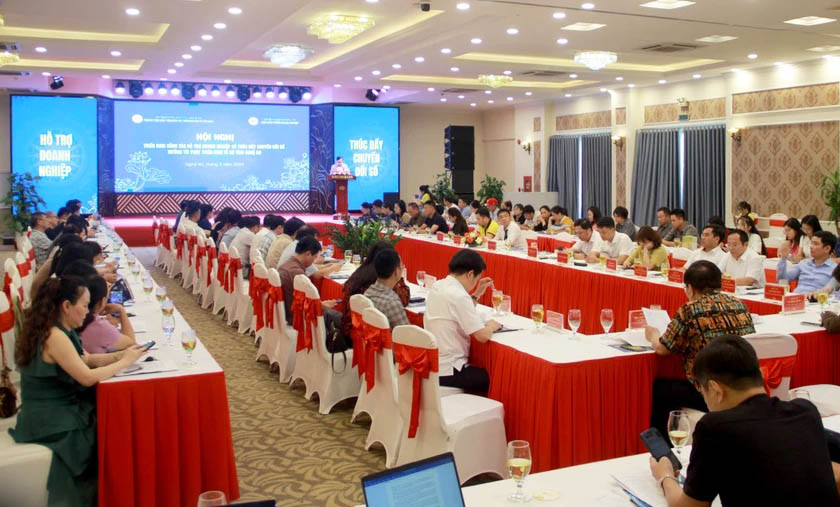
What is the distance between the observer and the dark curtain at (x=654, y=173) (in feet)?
46.6

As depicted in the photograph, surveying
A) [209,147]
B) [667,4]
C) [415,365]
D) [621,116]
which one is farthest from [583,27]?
[209,147]

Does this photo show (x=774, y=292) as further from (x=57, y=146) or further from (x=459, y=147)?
(x=57, y=146)

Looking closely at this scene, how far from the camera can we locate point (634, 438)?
3855mm

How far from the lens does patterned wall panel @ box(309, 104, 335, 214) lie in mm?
17984

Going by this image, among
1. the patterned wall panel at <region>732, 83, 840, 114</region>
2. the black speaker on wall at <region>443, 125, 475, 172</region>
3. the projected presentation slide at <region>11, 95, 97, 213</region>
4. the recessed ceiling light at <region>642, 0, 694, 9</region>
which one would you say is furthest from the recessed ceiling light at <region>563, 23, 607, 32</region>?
the projected presentation slide at <region>11, 95, 97, 213</region>

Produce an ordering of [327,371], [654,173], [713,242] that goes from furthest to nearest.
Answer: [654,173], [713,242], [327,371]

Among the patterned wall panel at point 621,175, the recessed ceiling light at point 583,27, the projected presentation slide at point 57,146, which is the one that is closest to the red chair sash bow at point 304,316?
the recessed ceiling light at point 583,27

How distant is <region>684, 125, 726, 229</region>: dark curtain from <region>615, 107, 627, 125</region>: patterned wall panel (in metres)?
1.68

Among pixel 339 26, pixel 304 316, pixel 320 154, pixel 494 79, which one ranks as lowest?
pixel 304 316

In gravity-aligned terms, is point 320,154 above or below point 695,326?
above

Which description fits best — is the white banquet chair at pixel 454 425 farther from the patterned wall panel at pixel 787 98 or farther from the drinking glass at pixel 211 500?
the patterned wall panel at pixel 787 98

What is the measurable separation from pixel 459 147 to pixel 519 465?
16435mm

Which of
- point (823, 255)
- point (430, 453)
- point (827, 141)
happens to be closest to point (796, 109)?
point (827, 141)

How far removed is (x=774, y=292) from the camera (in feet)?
17.3
